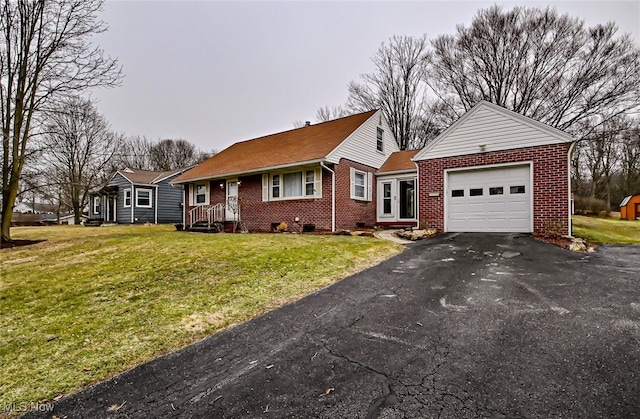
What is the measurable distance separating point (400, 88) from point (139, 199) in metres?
22.2

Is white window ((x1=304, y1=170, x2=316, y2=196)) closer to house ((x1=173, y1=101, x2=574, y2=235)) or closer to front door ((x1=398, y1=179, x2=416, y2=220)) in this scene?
house ((x1=173, y1=101, x2=574, y2=235))

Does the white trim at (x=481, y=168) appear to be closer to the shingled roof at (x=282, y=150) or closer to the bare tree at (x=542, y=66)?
the shingled roof at (x=282, y=150)

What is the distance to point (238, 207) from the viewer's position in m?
14.9

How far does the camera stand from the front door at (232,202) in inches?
587

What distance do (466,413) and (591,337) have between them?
1970 millimetres

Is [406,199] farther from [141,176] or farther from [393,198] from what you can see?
[141,176]

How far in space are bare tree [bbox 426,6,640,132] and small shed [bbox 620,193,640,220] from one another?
1123cm

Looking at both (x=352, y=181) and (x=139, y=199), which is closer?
(x=352, y=181)

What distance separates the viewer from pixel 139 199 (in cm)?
2322

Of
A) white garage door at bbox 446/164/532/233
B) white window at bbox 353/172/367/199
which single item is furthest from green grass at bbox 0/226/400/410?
white window at bbox 353/172/367/199

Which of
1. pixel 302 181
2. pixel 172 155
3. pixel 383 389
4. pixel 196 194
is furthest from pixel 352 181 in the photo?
pixel 172 155

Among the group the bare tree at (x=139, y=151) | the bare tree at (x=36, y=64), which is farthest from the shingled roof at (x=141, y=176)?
the bare tree at (x=139, y=151)

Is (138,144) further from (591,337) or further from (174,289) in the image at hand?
(591,337)

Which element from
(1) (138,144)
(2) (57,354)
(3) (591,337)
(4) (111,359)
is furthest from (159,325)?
(1) (138,144)
